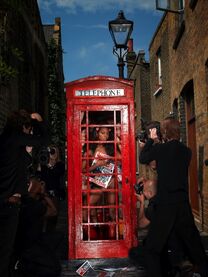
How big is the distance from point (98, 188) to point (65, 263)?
49.3 inches

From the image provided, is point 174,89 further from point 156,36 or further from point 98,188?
point 98,188

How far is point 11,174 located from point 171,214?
6.20ft

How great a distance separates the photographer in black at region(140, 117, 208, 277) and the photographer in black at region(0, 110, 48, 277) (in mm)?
1454

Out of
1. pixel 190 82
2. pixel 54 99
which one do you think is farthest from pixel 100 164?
pixel 54 99

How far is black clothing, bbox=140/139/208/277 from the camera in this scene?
173 inches

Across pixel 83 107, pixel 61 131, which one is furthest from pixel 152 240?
pixel 61 131

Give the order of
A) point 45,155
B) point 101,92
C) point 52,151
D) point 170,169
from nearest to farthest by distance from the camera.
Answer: point 170,169 < point 101,92 < point 45,155 < point 52,151

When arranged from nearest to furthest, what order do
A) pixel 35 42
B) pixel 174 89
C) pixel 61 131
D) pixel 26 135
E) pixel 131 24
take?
1. pixel 26 135
2. pixel 131 24
3. pixel 174 89
4. pixel 35 42
5. pixel 61 131

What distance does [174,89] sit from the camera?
1203 cm

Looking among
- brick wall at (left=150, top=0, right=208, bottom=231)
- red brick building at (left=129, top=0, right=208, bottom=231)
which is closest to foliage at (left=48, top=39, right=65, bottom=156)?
red brick building at (left=129, top=0, right=208, bottom=231)

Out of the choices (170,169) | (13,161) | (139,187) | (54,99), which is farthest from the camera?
(54,99)

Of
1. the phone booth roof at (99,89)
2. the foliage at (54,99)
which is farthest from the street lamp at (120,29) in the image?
the foliage at (54,99)

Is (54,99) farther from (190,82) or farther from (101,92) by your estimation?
(101,92)

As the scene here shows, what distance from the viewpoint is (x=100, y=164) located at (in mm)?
6402
